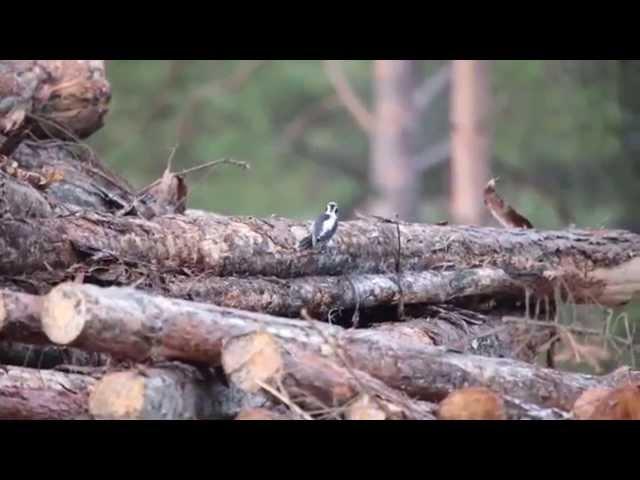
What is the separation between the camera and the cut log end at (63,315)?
4.77 meters

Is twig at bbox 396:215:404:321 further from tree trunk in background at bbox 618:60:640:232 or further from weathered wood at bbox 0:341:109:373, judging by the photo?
tree trunk in background at bbox 618:60:640:232

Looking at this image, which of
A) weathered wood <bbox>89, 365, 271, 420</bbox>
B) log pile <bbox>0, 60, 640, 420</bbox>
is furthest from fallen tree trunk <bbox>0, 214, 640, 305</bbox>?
weathered wood <bbox>89, 365, 271, 420</bbox>

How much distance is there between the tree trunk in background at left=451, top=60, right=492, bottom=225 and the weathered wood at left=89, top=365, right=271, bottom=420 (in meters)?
14.2

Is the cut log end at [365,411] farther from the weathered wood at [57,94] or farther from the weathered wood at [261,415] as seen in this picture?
the weathered wood at [57,94]

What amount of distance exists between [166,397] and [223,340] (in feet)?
0.95

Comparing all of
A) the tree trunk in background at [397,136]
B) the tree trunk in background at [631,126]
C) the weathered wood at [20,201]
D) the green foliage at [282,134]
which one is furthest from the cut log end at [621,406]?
the tree trunk in background at [397,136]

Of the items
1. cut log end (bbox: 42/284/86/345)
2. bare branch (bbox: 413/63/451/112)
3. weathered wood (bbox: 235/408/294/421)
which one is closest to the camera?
cut log end (bbox: 42/284/86/345)

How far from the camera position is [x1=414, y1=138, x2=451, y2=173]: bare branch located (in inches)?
873

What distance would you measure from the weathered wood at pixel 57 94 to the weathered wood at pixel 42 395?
8.03 feet

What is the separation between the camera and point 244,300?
6488 millimetres

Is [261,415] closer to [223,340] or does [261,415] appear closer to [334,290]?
[223,340]

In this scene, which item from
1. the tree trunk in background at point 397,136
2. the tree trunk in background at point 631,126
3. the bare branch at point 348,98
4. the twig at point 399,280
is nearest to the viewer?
the twig at point 399,280
